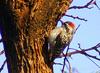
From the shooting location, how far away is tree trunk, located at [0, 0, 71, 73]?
3357mm

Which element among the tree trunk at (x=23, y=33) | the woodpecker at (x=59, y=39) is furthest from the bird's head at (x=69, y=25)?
the tree trunk at (x=23, y=33)

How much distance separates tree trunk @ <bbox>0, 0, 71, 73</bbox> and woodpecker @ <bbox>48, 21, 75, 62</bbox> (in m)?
0.32

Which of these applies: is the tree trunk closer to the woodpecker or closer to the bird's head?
the woodpecker

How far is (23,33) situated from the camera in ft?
11.0

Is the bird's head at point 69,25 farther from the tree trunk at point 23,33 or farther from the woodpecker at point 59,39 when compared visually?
the tree trunk at point 23,33

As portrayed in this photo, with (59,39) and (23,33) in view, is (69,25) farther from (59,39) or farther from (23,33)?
(23,33)

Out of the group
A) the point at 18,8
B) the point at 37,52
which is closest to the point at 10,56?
the point at 37,52

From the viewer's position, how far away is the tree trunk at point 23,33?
3.36m

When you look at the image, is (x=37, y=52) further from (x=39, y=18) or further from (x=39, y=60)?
(x=39, y=18)

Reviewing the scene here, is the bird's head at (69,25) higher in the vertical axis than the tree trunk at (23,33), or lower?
lower

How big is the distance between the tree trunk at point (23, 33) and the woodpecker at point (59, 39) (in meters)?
0.32

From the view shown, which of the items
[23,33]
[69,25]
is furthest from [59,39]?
[23,33]

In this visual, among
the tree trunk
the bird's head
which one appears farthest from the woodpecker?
the tree trunk

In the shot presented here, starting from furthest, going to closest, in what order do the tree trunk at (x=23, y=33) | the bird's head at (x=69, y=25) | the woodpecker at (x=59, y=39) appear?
the bird's head at (x=69, y=25), the woodpecker at (x=59, y=39), the tree trunk at (x=23, y=33)
